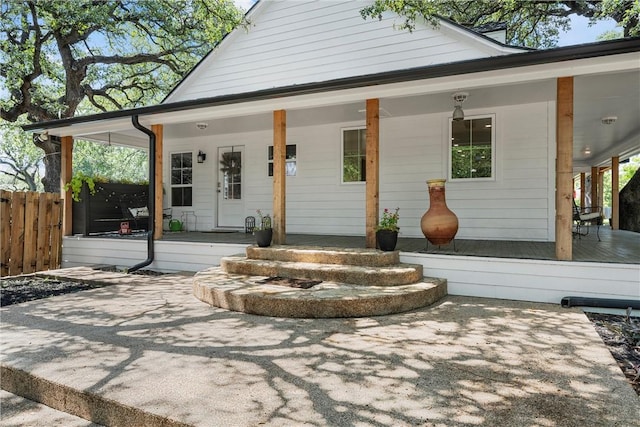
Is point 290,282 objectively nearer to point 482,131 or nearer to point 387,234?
point 387,234

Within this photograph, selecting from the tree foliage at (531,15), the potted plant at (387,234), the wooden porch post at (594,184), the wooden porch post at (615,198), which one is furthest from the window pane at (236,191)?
the wooden porch post at (594,184)

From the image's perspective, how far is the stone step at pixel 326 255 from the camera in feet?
16.1

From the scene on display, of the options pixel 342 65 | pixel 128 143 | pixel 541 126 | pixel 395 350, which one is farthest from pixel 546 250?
pixel 128 143

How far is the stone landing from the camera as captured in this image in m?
3.85

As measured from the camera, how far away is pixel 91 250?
24.0 ft

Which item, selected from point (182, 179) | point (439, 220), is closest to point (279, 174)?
point (439, 220)

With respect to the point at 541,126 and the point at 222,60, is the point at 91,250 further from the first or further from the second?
the point at 541,126

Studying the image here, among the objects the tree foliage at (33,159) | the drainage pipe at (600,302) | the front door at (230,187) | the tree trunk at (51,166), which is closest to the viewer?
the drainage pipe at (600,302)

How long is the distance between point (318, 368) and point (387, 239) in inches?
107

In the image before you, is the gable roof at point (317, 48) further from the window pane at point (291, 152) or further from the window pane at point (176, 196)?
the window pane at point (176, 196)

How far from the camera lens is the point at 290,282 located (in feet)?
15.3

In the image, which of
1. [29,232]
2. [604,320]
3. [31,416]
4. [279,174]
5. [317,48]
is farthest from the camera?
[317,48]

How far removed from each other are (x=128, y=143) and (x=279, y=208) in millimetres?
5898

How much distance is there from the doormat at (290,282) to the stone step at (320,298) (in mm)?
86
